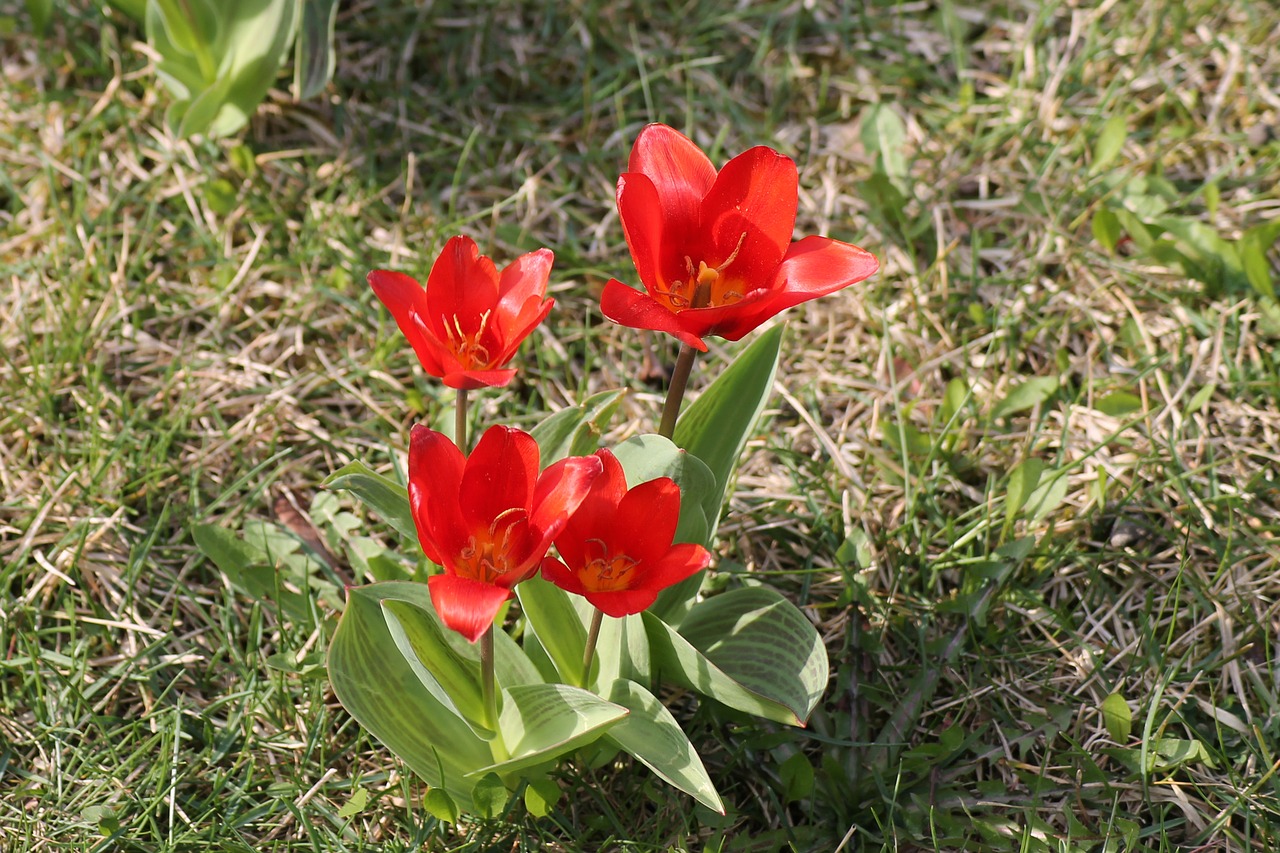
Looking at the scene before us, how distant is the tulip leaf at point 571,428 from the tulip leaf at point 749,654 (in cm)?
29

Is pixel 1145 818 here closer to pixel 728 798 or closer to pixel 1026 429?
pixel 728 798

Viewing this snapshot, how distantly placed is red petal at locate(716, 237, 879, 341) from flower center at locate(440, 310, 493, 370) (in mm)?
384

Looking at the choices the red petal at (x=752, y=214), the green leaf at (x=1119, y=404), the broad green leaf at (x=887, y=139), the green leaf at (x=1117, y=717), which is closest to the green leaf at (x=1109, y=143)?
the broad green leaf at (x=887, y=139)

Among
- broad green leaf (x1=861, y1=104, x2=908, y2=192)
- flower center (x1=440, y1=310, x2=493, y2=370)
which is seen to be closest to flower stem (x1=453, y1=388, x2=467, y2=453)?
flower center (x1=440, y1=310, x2=493, y2=370)

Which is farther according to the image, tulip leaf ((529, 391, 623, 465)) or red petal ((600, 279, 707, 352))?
tulip leaf ((529, 391, 623, 465))

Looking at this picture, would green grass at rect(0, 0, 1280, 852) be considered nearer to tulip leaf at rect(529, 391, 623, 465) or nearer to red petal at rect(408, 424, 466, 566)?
tulip leaf at rect(529, 391, 623, 465)

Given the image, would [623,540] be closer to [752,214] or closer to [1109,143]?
[752,214]

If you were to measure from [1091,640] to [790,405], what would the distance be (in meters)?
0.82

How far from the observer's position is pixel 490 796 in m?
1.82

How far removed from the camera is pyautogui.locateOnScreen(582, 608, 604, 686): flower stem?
5.43ft

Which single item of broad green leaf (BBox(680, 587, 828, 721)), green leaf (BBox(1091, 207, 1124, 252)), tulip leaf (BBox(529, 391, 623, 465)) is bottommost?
broad green leaf (BBox(680, 587, 828, 721))

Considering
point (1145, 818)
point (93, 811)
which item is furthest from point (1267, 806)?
point (93, 811)

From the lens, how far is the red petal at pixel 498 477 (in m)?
1.47

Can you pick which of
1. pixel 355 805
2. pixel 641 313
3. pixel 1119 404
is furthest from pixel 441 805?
pixel 1119 404
